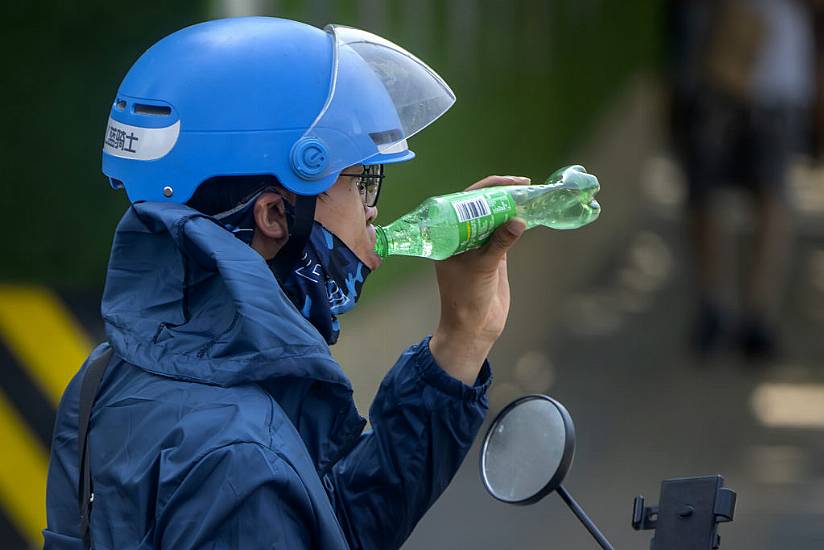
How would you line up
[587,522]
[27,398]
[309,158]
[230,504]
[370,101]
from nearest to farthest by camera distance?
[230,504] → [587,522] → [309,158] → [370,101] → [27,398]

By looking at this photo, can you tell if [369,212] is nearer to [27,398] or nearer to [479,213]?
[479,213]

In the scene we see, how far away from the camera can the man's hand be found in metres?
2.69

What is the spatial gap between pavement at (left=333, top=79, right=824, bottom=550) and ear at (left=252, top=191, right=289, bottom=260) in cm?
305

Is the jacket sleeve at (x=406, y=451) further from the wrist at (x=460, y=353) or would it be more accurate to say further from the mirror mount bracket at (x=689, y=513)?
the mirror mount bracket at (x=689, y=513)

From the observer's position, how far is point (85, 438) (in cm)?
221

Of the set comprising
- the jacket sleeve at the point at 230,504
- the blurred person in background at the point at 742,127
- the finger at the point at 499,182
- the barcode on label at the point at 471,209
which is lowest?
the jacket sleeve at the point at 230,504

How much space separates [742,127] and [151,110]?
11.9 feet

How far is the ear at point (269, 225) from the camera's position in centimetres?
235

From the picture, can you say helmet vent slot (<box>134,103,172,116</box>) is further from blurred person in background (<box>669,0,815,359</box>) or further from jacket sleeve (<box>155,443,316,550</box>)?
blurred person in background (<box>669,0,815,359</box>)

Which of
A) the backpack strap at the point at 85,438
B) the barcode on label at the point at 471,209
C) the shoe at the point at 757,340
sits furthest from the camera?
the shoe at the point at 757,340

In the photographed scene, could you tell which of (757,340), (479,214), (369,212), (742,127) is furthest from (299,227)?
(757,340)

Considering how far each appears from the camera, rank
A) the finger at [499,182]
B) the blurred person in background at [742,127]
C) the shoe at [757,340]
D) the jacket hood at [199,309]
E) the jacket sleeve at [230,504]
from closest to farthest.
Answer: the jacket sleeve at [230,504]
the jacket hood at [199,309]
the finger at [499,182]
the blurred person in background at [742,127]
the shoe at [757,340]

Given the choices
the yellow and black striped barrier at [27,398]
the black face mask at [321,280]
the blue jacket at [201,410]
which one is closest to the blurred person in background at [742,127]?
the yellow and black striped barrier at [27,398]

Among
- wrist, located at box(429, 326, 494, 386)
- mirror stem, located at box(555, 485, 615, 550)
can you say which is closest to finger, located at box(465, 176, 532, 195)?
wrist, located at box(429, 326, 494, 386)
